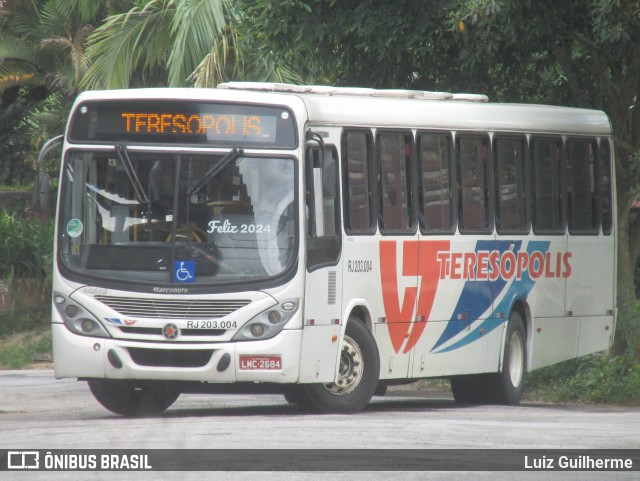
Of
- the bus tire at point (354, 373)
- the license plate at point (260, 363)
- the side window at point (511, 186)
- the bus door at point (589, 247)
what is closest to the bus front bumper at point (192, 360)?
the license plate at point (260, 363)

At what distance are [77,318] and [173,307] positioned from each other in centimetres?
90

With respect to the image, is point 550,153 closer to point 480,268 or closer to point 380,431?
point 480,268

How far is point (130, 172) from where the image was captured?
13.9 m

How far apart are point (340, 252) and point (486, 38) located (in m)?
4.67

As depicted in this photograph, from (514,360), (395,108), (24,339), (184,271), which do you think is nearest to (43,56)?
(24,339)

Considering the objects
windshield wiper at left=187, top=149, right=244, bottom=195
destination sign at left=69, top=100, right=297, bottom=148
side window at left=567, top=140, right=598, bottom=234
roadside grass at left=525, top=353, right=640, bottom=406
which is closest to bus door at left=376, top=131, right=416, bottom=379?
destination sign at left=69, top=100, right=297, bottom=148

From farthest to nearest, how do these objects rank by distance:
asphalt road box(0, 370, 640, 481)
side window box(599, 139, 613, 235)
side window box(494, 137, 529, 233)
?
side window box(599, 139, 613, 235) → side window box(494, 137, 529, 233) → asphalt road box(0, 370, 640, 481)

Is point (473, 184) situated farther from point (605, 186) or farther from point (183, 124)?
point (183, 124)

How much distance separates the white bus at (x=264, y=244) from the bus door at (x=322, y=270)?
0.02 metres

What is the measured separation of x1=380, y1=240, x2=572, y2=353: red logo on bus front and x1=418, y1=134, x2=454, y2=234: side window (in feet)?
0.65

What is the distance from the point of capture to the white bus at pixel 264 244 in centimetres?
1363

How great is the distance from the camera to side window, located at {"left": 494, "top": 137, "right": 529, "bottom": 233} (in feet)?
55.8

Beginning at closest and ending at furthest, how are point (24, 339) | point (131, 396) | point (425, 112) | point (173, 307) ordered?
point (173, 307), point (131, 396), point (425, 112), point (24, 339)

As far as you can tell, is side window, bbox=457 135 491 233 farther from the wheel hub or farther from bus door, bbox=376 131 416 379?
the wheel hub
